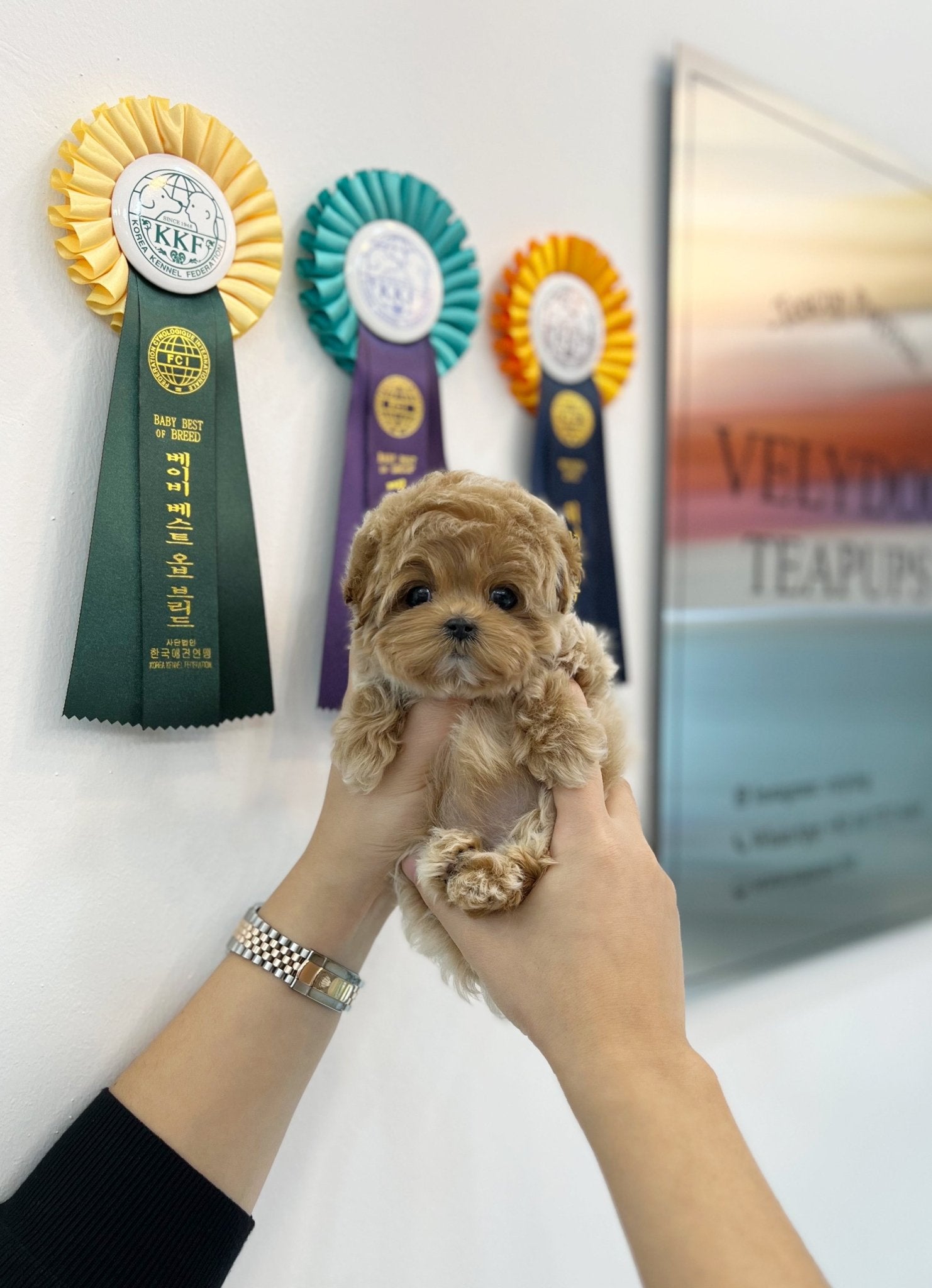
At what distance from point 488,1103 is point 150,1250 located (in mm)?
561

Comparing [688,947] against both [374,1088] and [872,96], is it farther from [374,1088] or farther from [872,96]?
[872,96]

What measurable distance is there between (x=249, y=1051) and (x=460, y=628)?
1.79 ft

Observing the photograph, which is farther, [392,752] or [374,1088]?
[374,1088]

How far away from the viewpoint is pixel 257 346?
3.52ft

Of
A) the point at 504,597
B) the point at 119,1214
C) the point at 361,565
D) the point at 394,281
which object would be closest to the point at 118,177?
the point at 394,281

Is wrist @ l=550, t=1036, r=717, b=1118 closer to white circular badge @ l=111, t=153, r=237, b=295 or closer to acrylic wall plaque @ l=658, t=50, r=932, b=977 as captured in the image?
acrylic wall plaque @ l=658, t=50, r=932, b=977

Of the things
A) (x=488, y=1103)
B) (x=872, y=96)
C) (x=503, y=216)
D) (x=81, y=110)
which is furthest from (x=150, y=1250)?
(x=872, y=96)

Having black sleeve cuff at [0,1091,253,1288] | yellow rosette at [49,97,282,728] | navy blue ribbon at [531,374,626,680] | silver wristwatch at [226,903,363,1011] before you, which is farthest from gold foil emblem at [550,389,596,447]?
black sleeve cuff at [0,1091,253,1288]

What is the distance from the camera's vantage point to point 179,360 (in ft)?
3.14

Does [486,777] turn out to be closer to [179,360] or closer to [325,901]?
[325,901]

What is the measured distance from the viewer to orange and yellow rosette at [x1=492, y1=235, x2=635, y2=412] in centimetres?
127

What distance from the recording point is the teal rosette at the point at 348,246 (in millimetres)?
1079

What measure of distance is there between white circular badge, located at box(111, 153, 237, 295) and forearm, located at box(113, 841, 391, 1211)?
0.67m

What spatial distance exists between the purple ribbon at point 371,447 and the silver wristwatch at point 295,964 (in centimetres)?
29
